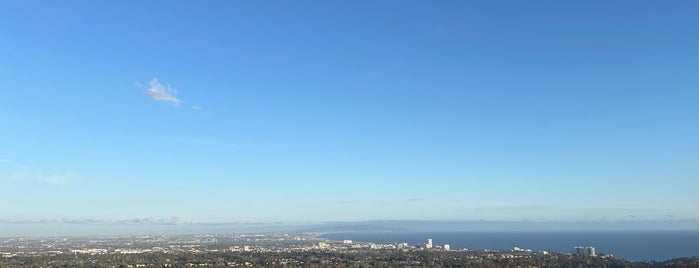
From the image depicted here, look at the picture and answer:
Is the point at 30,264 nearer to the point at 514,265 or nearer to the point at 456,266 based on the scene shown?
the point at 456,266

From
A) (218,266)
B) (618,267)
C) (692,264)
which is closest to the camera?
(692,264)

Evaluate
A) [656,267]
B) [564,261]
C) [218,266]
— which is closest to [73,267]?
[218,266]

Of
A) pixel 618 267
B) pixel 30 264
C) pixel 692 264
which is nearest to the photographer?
pixel 692 264

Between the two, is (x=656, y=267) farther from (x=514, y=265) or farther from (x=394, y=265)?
(x=394, y=265)

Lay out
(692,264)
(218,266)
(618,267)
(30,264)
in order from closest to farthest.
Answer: (692,264) < (618,267) < (218,266) < (30,264)

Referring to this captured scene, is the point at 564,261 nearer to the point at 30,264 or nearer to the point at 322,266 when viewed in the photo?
the point at 322,266

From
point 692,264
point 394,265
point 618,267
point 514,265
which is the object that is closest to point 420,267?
point 394,265

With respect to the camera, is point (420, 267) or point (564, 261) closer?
point (420, 267)

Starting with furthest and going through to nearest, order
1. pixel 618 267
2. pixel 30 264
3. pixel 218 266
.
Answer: pixel 30 264, pixel 218 266, pixel 618 267

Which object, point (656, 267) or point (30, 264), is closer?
point (656, 267)
